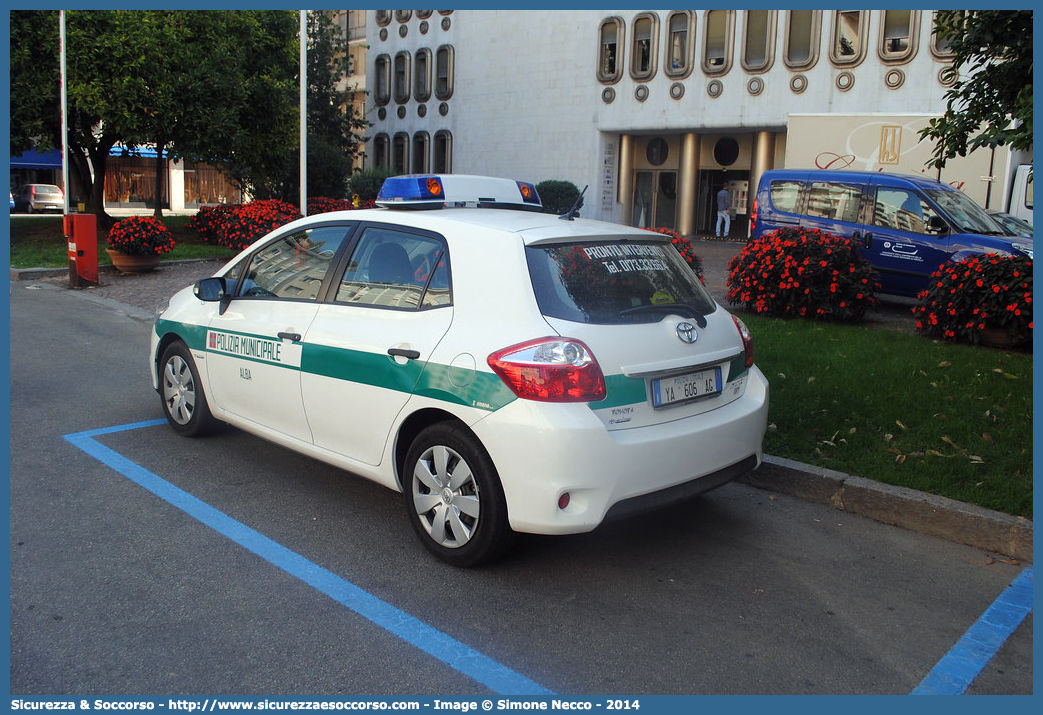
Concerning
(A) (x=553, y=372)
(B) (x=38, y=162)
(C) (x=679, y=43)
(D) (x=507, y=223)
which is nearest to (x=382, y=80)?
(C) (x=679, y=43)

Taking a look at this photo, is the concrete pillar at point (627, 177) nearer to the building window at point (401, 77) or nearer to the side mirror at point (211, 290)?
the building window at point (401, 77)

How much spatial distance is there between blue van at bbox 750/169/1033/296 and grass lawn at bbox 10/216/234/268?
11.2 m

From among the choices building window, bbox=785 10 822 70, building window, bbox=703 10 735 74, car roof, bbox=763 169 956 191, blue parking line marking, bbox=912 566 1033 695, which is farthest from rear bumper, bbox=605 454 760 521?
building window, bbox=703 10 735 74

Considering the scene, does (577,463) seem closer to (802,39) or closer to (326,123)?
(802,39)

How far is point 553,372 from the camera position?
3.73m

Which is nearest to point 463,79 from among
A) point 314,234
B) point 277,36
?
point 277,36

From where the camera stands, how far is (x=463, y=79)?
1403 inches

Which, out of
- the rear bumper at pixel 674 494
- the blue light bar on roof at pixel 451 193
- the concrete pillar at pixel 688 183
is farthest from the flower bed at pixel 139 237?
the concrete pillar at pixel 688 183

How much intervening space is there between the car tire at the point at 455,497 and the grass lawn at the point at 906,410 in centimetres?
238

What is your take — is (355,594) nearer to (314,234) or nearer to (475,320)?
(475,320)

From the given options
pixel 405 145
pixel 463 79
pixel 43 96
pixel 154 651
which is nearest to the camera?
pixel 154 651

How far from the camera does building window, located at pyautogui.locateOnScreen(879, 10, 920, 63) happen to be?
24656 millimetres

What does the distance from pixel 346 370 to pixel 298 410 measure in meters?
0.53

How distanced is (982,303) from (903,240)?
355 cm
